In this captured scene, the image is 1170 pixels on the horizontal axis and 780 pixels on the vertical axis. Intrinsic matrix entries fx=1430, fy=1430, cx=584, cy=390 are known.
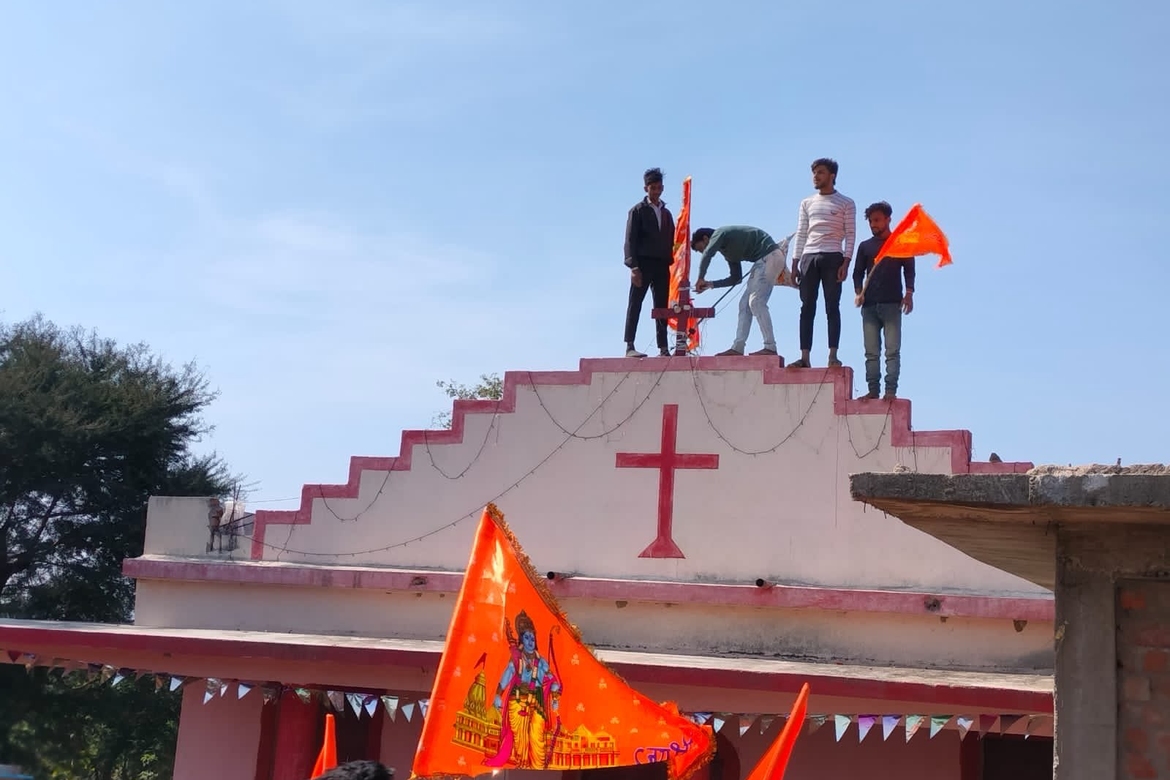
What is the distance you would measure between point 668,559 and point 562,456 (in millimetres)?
1453

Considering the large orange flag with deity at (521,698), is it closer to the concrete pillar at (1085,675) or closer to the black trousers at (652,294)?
the concrete pillar at (1085,675)

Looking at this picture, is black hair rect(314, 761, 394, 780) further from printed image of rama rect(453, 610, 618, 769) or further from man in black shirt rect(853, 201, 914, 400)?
man in black shirt rect(853, 201, 914, 400)

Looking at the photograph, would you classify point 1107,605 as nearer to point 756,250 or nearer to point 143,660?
point 756,250

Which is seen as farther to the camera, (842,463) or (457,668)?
(842,463)

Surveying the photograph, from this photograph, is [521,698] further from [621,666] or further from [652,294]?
[652,294]

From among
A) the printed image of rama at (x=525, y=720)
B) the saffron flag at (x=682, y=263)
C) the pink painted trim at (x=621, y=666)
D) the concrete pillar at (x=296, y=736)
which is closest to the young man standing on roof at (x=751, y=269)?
the saffron flag at (x=682, y=263)

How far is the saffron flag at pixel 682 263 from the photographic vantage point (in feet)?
45.7

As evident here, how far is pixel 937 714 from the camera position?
10.8 meters

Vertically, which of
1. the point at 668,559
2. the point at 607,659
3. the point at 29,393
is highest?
the point at 29,393

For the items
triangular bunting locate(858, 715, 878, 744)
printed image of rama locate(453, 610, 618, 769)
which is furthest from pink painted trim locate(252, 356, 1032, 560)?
printed image of rama locate(453, 610, 618, 769)

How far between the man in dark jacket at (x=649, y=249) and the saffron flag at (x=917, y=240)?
7.41 feet

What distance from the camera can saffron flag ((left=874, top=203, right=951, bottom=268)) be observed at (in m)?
12.7

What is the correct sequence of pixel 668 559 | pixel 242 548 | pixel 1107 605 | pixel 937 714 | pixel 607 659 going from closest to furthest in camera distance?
pixel 1107 605 → pixel 937 714 → pixel 607 659 → pixel 668 559 → pixel 242 548

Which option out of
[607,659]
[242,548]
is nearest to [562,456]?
[607,659]
